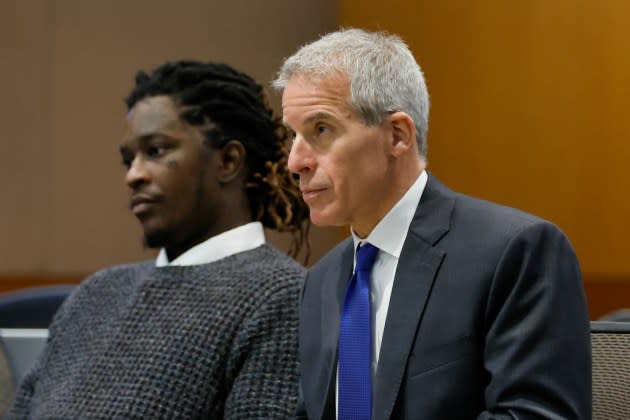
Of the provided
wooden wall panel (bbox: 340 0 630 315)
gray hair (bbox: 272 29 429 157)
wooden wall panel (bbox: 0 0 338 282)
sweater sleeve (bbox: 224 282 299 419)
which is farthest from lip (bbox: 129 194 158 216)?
wooden wall panel (bbox: 0 0 338 282)

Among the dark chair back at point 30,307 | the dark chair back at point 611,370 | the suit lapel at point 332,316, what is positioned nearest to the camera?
the dark chair back at point 611,370

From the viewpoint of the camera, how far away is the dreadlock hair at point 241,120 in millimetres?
2385

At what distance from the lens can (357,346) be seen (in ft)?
5.29

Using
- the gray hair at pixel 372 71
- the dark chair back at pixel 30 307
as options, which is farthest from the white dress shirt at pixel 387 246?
the dark chair back at pixel 30 307

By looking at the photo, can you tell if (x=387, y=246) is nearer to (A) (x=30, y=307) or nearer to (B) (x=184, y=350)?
(B) (x=184, y=350)

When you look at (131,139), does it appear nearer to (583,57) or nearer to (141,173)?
(141,173)

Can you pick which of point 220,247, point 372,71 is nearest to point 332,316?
point 372,71

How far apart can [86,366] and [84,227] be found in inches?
85.7

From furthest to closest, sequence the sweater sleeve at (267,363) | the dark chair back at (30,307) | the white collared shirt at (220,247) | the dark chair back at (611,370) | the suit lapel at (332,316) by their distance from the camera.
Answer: the dark chair back at (30,307) < the white collared shirt at (220,247) < the sweater sleeve at (267,363) < the suit lapel at (332,316) < the dark chair back at (611,370)

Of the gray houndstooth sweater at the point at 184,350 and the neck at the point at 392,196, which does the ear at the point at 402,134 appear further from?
the gray houndstooth sweater at the point at 184,350

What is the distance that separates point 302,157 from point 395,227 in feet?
0.57

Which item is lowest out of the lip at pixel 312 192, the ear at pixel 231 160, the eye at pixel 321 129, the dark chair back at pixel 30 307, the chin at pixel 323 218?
the dark chair back at pixel 30 307

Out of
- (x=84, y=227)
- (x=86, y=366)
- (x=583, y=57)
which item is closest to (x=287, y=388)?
(x=86, y=366)

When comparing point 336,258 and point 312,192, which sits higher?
point 312,192
